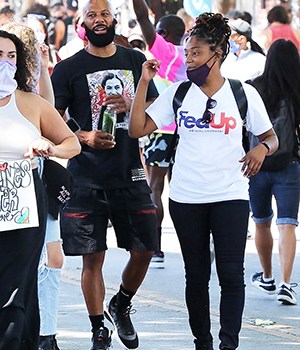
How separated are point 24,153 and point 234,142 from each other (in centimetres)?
143

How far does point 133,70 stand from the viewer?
23.8ft

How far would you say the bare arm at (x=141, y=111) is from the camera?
673cm

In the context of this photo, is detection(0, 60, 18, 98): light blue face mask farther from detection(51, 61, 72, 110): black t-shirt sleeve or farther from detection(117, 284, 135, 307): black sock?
detection(117, 284, 135, 307): black sock

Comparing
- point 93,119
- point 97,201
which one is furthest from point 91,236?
point 93,119

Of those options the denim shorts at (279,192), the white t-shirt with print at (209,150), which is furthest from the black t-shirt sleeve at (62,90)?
the denim shorts at (279,192)

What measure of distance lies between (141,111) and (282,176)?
246 cm

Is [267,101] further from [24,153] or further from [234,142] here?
[24,153]

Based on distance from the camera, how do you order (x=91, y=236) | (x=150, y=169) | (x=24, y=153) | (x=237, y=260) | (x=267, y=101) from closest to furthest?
(x=24, y=153) → (x=237, y=260) → (x=91, y=236) → (x=267, y=101) → (x=150, y=169)

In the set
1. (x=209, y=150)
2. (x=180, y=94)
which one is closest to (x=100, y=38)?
(x=180, y=94)

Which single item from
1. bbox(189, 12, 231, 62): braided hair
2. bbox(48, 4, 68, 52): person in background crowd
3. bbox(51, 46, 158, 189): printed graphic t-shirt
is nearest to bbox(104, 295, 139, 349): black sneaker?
bbox(51, 46, 158, 189): printed graphic t-shirt

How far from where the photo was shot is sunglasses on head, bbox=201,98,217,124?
6.57 metres

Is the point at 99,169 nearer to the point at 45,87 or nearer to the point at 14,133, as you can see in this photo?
the point at 45,87

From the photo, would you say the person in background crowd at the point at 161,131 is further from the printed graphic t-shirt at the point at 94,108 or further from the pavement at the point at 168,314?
the printed graphic t-shirt at the point at 94,108

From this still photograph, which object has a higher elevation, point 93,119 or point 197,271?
point 93,119
